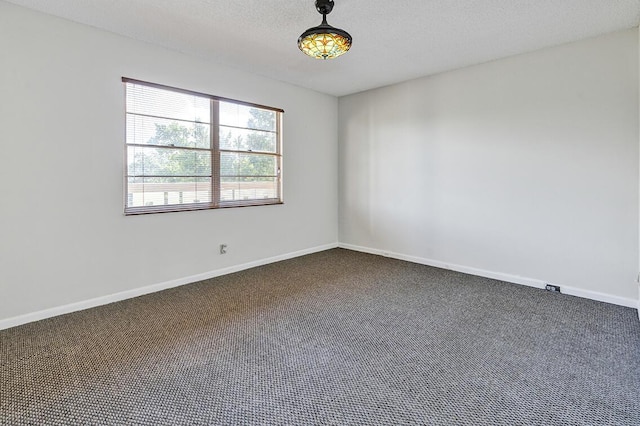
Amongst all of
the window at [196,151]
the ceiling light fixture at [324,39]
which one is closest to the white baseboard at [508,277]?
the window at [196,151]

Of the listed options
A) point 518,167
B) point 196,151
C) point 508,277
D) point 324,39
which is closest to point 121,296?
point 196,151

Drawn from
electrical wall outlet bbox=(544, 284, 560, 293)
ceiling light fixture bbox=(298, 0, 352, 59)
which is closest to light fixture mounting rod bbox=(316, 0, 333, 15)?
ceiling light fixture bbox=(298, 0, 352, 59)

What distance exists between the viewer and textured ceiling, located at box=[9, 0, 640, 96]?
8.65 feet

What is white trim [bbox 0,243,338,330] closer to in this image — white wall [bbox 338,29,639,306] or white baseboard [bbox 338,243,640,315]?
white baseboard [bbox 338,243,640,315]

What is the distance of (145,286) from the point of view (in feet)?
11.3

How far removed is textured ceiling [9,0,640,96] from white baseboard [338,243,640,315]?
2.43 metres

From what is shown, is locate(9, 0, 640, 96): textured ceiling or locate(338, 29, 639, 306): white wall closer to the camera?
locate(9, 0, 640, 96): textured ceiling

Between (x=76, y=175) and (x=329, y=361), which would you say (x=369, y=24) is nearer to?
(x=329, y=361)

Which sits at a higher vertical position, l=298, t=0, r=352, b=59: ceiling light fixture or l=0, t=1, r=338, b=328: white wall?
l=298, t=0, r=352, b=59: ceiling light fixture

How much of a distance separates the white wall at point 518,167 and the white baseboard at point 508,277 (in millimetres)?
13

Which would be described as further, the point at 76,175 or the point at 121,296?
the point at 121,296

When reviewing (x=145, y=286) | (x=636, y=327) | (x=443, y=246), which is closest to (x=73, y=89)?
(x=145, y=286)

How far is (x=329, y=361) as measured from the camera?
7.16ft

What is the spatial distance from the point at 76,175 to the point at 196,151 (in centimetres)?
118
